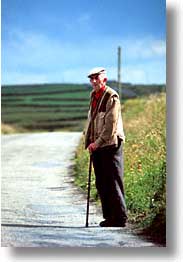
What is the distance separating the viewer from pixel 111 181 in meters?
3.23

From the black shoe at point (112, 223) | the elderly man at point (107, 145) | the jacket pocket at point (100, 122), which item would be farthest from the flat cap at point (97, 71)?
the black shoe at point (112, 223)

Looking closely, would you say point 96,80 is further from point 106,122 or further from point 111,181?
point 111,181

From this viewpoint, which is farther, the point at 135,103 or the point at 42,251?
the point at 135,103

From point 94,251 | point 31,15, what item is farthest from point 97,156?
point 31,15

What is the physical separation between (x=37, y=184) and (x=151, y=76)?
66 cm

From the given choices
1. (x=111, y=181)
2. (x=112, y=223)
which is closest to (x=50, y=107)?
(x=111, y=181)

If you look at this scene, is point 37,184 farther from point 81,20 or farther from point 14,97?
point 81,20

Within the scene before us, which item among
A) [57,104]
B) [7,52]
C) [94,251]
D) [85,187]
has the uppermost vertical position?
[7,52]

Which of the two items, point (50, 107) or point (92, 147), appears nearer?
point (92, 147)

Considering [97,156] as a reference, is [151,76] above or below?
above

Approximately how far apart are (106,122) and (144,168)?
0.26 metres

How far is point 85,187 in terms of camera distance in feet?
10.5

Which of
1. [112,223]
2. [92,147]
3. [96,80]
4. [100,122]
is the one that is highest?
[96,80]

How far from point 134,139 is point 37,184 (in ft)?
1.47
